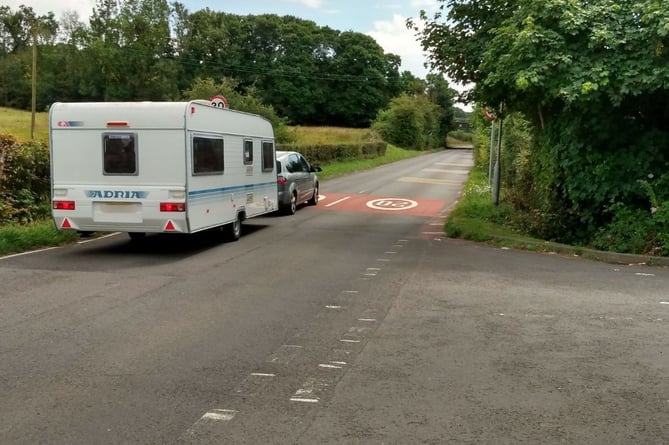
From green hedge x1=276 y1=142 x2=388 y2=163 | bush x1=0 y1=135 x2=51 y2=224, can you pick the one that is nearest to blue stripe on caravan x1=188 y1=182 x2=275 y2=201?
bush x1=0 y1=135 x2=51 y2=224

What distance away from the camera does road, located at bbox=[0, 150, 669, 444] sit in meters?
4.10

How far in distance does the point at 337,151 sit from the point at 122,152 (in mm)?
33273

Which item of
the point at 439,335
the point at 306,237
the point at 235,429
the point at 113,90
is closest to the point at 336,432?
the point at 235,429

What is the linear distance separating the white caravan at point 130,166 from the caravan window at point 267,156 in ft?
10.8

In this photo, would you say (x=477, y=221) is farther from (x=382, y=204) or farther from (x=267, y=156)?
(x=382, y=204)

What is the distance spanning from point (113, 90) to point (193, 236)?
69451 millimetres

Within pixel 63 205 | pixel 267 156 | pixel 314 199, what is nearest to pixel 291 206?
pixel 314 199

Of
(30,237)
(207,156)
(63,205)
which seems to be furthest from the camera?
(30,237)

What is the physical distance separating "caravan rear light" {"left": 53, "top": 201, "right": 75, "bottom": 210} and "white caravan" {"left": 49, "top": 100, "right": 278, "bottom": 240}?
0.02m

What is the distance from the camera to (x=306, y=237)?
44.7 feet

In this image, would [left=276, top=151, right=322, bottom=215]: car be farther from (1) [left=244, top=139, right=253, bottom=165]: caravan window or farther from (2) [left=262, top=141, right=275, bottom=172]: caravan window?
(1) [left=244, top=139, right=253, bottom=165]: caravan window

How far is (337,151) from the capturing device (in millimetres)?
43750

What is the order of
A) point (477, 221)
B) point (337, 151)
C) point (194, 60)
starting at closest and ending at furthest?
point (477, 221)
point (337, 151)
point (194, 60)

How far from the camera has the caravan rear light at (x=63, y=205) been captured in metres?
11.0
